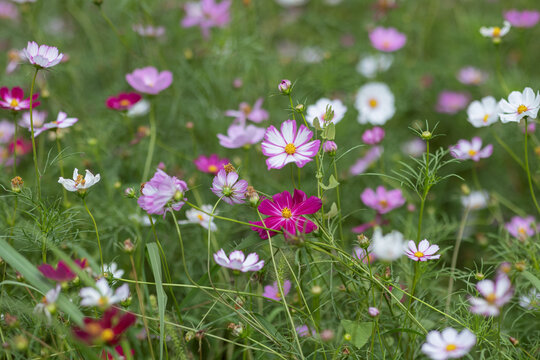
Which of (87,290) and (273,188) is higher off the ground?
(87,290)

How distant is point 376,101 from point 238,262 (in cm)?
111

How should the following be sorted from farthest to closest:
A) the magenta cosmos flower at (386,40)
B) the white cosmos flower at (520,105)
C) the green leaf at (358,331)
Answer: the magenta cosmos flower at (386,40), the white cosmos flower at (520,105), the green leaf at (358,331)

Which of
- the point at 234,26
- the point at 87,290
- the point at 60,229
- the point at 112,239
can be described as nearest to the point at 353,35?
the point at 234,26

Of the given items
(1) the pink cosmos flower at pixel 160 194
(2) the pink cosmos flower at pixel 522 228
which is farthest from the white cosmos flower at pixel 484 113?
(1) the pink cosmos flower at pixel 160 194

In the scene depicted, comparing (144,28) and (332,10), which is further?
(332,10)

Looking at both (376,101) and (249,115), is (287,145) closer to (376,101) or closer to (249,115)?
(249,115)

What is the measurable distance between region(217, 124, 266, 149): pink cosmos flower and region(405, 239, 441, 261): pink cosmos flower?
522mm

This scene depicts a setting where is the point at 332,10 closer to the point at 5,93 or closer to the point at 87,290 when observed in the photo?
the point at 5,93

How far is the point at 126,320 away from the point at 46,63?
0.55 metres

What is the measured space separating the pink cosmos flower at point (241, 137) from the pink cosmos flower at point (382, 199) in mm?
336

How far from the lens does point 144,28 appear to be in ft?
5.73

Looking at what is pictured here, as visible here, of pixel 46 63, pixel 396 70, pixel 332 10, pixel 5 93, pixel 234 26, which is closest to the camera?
pixel 46 63

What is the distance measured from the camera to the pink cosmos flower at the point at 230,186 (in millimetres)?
919

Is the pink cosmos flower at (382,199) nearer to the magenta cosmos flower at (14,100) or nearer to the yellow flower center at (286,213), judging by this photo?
the yellow flower center at (286,213)
